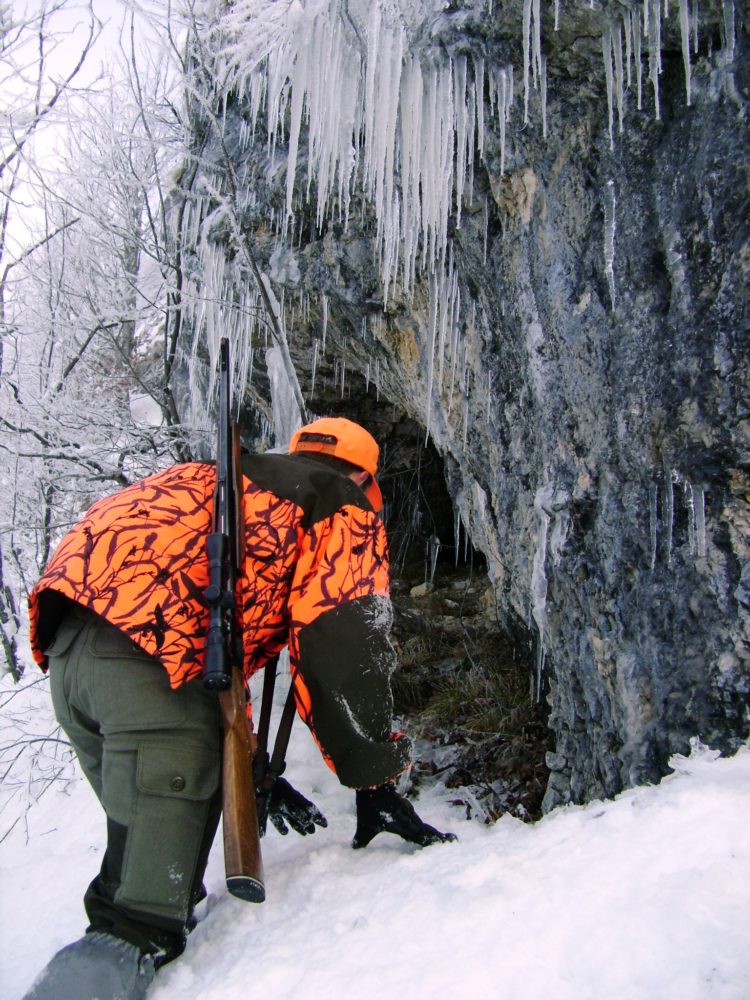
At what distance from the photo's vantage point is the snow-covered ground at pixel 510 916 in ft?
4.32

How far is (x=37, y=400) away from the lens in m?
5.99

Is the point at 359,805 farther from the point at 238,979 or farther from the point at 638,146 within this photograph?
the point at 638,146

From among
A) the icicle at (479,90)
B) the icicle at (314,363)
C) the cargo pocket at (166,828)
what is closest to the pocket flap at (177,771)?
the cargo pocket at (166,828)

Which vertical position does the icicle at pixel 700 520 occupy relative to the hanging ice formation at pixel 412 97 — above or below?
below

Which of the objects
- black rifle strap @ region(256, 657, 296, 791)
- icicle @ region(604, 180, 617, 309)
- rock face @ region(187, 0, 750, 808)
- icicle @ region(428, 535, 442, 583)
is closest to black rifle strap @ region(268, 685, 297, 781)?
black rifle strap @ region(256, 657, 296, 791)

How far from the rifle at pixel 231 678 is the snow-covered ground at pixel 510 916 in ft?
0.91

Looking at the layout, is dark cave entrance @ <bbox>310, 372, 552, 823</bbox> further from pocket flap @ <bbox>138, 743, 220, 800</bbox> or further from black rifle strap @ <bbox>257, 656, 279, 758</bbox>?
pocket flap @ <bbox>138, 743, 220, 800</bbox>

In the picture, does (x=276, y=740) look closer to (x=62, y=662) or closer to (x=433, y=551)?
(x=62, y=662)

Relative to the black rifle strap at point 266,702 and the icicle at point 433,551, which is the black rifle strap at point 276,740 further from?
the icicle at point 433,551

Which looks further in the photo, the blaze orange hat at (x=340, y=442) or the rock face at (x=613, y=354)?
the blaze orange hat at (x=340, y=442)

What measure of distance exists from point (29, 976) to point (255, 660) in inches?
47.2

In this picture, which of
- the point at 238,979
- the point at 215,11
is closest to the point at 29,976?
the point at 238,979

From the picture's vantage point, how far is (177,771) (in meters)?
1.83

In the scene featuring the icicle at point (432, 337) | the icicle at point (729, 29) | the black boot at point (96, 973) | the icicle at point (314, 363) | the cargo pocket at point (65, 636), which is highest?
the icicle at point (729, 29)
